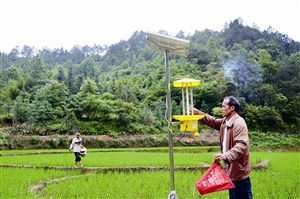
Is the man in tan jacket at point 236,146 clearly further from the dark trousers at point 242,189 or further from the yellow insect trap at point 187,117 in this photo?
the yellow insect trap at point 187,117

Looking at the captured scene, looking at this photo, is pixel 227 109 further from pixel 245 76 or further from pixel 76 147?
pixel 245 76

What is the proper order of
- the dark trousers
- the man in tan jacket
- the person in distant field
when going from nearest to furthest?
1. the man in tan jacket
2. the dark trousers
3. the person in distant field

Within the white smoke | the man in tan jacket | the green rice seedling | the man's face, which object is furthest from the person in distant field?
the white smoke

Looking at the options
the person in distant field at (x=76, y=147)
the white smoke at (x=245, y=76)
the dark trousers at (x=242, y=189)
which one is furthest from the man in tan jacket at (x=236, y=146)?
the white smoke at (x=245, y=76)

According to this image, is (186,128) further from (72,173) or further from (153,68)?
(153,68)

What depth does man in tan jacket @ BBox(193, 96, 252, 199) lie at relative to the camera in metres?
3.22

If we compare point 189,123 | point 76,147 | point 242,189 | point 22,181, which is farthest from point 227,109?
point 76,147

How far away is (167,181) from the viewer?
25.5 feet

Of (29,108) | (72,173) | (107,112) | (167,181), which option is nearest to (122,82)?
(107,112)

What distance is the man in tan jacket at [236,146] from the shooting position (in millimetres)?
3221

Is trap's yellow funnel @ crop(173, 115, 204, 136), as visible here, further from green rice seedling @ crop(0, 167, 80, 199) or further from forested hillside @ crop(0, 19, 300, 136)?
forested hillside @ crop(0, 19, 300, 136)

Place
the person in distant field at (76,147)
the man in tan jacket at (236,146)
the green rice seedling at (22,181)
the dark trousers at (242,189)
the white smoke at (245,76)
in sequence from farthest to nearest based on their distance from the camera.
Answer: the white smoke at (245,76)
the person in distant field at (76,147)
the green rice seedling at (22,181)
the dark trousers at (242,189)
the man in tan jacket at (236,146)

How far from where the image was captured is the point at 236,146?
10.4 ft

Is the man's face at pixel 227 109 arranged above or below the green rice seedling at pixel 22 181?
above
